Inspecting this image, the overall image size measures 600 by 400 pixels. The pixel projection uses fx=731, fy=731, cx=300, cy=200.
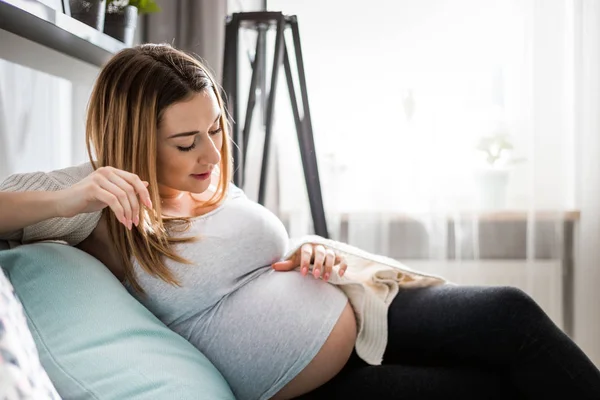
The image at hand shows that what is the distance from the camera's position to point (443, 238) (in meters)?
2.68

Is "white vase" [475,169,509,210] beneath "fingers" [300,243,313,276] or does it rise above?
above

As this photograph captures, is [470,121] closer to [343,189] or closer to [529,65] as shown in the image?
[529,65]

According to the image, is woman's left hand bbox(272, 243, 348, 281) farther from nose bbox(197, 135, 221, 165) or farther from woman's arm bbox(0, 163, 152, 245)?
woman's arm bbox(0, 163, 152, 245)

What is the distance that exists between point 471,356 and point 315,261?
0.34 metres

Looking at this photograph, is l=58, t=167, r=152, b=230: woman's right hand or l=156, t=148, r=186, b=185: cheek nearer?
l=58, t=167, r=152, b=230: woman's right hand

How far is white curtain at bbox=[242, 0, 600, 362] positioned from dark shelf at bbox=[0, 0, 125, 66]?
1.01 metres

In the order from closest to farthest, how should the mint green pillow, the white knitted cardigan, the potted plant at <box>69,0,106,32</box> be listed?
1. the mint green pillow
2. the white knitted cardigan
3. the potted plant at <box>69,0,106,32</box>

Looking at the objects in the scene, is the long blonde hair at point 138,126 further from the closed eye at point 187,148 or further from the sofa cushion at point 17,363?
the sofa cushion at point 17,363

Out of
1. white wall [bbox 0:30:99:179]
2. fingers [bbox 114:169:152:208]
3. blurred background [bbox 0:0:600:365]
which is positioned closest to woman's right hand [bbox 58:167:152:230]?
fingers [bbox 114:169:152:208]

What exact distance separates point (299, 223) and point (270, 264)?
4.35ft

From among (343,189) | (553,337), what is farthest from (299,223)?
(553,337)

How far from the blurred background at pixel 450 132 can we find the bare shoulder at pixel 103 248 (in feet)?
4.44

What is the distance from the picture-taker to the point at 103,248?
1.35m

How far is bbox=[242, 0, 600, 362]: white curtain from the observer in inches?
103
